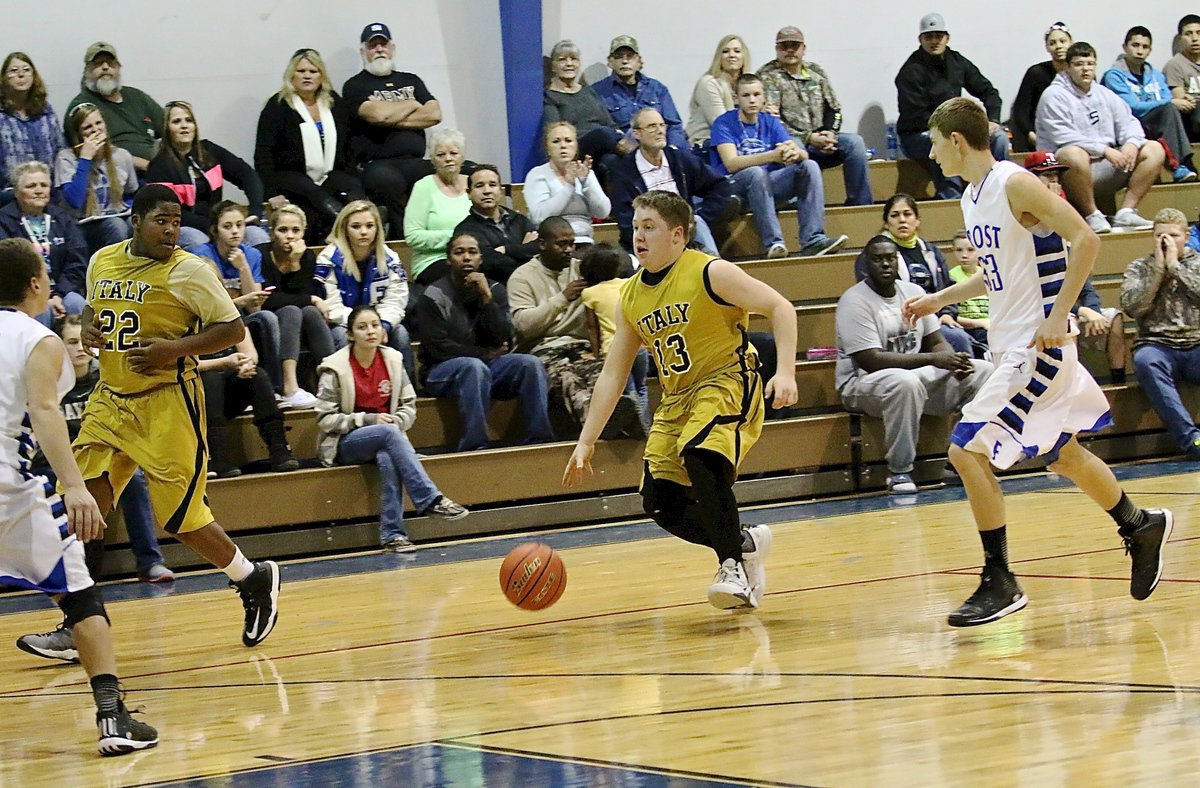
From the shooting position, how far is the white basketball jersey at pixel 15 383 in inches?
169

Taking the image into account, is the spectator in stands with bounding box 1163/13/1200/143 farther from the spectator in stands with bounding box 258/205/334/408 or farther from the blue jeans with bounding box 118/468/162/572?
the blue jeans with bounding box 118/468/162/572

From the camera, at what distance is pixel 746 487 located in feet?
32.1

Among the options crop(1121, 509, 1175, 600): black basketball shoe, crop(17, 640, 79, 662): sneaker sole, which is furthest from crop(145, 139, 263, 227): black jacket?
crop(1121, 509, 1175, 600): black basketball shoe

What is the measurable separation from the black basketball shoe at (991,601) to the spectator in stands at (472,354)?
15.7 ft

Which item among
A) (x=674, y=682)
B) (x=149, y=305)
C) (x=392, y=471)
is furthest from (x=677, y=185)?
(x=674, y=682)

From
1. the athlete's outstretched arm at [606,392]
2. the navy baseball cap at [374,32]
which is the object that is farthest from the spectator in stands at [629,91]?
the athlete's outstretched arm at [606,392]

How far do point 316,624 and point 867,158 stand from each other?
802cm

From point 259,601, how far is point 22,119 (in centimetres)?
560

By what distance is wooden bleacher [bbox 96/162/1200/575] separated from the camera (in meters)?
8.82

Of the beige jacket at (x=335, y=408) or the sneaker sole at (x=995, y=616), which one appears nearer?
the sneaker sole at (x=995, y=616)

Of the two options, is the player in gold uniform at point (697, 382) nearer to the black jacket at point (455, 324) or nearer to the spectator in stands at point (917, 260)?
the black jacket at point (455, 324)

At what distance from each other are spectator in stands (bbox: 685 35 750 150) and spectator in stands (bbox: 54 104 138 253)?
468 centimetres

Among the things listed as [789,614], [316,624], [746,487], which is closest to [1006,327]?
[789,614]

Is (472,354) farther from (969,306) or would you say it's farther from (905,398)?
(969,306)
